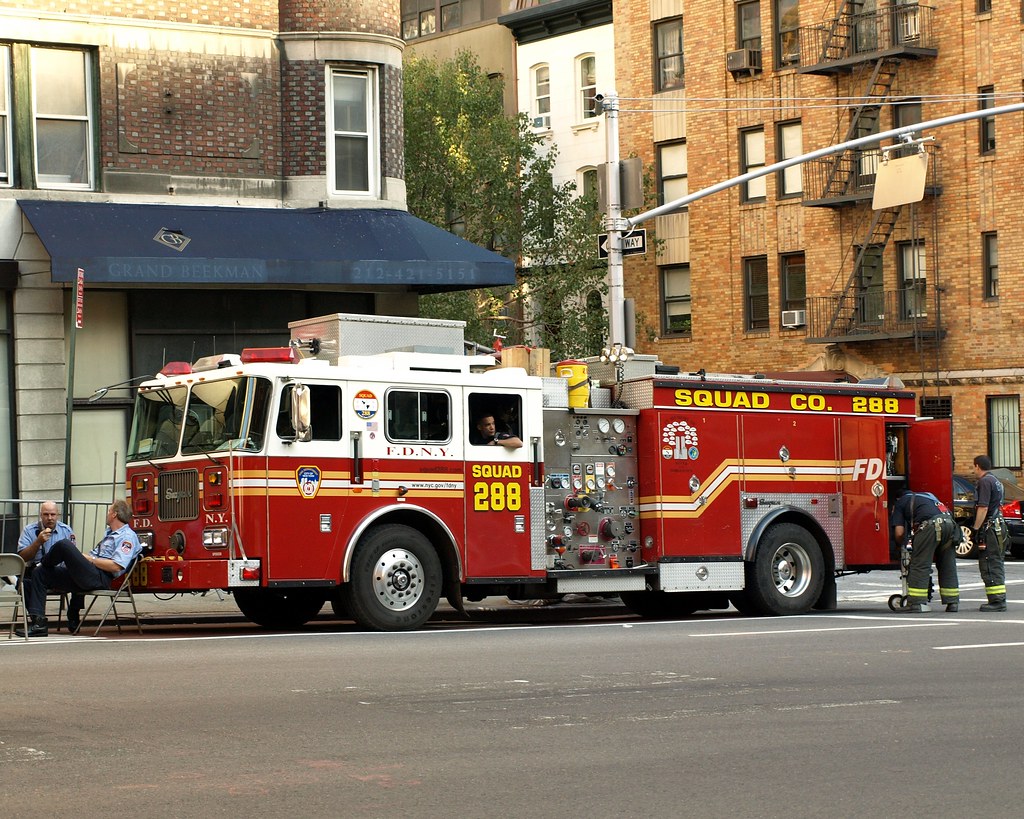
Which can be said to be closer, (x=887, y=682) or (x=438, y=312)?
(x=887, y=682)

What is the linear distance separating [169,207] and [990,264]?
22574 mm

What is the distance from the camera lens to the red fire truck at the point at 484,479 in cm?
1491

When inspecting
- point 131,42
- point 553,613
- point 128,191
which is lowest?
point 553,613

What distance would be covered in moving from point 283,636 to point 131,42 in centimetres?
1075

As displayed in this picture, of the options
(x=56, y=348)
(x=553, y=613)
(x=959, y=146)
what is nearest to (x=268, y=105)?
(x=56, y=348)

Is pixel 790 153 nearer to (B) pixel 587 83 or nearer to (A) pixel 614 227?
(B) pixel 587 83

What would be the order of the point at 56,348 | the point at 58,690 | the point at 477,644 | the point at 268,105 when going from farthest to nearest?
1. the point at 268,105
2. the point at 56,348
3. the point at 477,644
4. the point at 58,690

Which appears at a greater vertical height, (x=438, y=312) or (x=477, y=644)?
(x=438, y=312)

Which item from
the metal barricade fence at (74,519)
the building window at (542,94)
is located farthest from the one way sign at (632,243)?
the building window at (542,94)

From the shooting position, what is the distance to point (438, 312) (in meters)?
38.5

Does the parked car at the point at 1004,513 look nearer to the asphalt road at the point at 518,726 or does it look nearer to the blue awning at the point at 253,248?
the blue awning at the point at 253,248

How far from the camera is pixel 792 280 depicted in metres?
42.8

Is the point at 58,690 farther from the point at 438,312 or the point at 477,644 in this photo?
the point at 438,312

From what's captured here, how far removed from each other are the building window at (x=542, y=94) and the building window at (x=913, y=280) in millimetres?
12074
